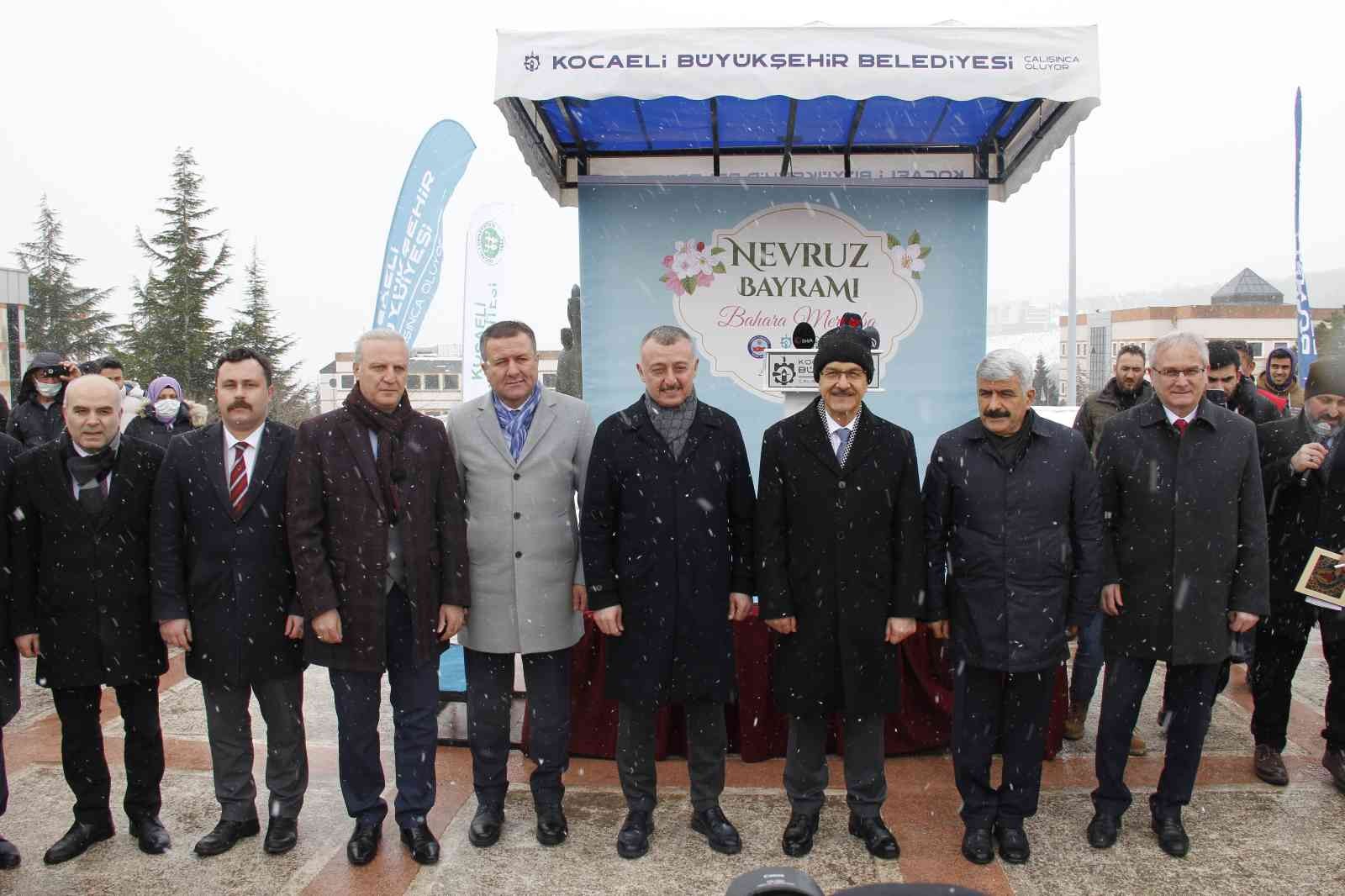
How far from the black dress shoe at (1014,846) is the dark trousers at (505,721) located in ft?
5.56

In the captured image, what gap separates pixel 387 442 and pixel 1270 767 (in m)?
3.99

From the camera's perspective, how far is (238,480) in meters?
3.45

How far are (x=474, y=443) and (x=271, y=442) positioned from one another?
752mm

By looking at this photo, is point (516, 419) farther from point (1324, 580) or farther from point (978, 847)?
point (1324, 580)

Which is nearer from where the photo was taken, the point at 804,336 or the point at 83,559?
the point at 83,559

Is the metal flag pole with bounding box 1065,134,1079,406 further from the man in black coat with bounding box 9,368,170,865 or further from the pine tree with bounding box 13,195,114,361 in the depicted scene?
the pine tree with bounding box 13,195,114,361

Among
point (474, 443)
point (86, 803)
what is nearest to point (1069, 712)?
point (474, 443)

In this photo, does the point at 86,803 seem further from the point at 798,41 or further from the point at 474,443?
the point at 798,41

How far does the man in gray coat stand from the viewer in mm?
3578

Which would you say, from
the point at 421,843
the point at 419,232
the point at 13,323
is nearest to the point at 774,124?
the point at 419,232

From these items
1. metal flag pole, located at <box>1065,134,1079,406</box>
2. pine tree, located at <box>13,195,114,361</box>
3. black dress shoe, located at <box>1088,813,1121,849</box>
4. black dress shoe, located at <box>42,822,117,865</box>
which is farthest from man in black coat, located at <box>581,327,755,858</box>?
pine tree, located at <box>13,195,114,361</box>

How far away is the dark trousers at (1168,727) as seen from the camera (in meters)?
3.51

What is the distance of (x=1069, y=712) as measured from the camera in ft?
15.4

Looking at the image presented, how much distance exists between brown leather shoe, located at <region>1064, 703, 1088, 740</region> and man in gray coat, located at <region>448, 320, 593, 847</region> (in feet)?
8.49
